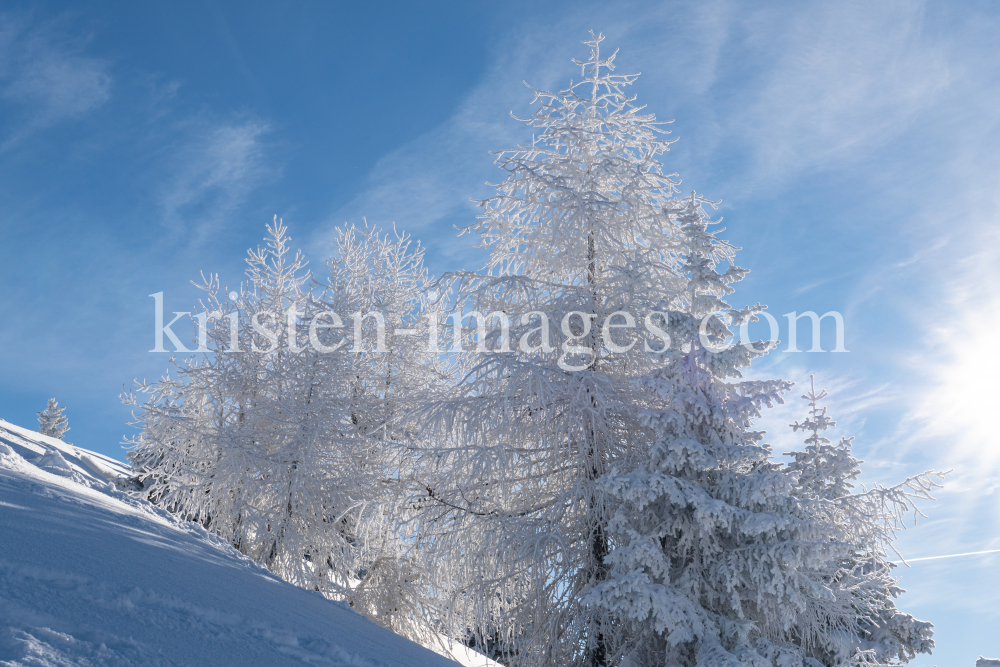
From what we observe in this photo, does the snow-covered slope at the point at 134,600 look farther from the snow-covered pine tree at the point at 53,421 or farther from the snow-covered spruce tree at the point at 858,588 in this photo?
the snow-covered pine tree at the point at 53,421

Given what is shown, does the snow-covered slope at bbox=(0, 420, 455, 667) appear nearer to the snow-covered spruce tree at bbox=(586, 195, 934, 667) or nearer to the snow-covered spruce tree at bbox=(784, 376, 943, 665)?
the snow-covered spruce tree at bbox=(586, 195, 934, 667)

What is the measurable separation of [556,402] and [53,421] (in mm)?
39063

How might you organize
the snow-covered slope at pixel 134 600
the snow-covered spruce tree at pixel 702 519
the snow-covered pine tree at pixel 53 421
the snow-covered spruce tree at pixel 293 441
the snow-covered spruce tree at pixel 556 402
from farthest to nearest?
1. the snow-covered pine tree at pixel 53 421
2. the snow-covered spruce tree at pixel 293 441
3. the snow-covered spruce tree at pixel 556 402
4. the snow-covered spruce tree at pixel 702 519
5. the snow-covered slope at pixel 134 600

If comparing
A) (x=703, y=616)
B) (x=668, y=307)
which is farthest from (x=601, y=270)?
(x=703, y=616)

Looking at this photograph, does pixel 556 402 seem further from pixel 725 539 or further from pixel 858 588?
pixel 858 588

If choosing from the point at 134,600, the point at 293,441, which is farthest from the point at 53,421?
the point at 134,600

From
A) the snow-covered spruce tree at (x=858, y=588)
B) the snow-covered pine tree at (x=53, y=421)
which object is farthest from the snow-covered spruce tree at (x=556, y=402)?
the snow-covered pine tree at (x=53, y=421)

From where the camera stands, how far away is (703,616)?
756 cm

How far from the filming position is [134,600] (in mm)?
4020

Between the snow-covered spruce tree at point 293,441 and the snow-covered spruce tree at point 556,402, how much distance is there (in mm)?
2070

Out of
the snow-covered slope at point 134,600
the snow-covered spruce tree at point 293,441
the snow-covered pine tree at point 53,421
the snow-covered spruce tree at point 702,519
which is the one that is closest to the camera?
the snow-covered slope at point 134,600

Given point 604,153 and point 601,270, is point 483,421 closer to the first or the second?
point 601,270

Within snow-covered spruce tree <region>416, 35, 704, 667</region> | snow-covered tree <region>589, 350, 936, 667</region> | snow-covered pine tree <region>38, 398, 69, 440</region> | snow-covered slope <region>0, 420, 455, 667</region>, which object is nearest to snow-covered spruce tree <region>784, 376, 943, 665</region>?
snow-covered tree <region>589, 350, 936, 667</region>

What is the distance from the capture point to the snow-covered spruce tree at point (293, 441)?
39.2 feet
